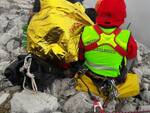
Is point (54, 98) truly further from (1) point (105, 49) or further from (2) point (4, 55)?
(2) point (4, 55)

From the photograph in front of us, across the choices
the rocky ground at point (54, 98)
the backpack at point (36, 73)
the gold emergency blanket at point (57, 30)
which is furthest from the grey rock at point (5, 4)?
the backpack at point (36, 73)

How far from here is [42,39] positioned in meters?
5.80

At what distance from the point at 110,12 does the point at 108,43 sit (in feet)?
1.08

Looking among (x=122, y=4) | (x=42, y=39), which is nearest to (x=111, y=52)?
(x=122, y=4)

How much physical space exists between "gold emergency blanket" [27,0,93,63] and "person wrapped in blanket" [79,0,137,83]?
0.25 m

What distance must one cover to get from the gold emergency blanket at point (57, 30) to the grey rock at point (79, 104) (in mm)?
473

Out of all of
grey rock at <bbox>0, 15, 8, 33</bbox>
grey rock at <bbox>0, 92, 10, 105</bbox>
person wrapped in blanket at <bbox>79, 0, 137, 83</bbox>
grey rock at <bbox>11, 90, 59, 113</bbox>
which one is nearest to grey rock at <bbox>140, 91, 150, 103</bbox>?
person wrapped in blanket at <bbox>79, 0, 137, 83</bbox>

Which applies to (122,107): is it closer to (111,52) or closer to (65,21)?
(111,52)

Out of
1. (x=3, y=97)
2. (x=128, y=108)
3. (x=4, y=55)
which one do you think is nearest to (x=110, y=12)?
(x=128, y=108)

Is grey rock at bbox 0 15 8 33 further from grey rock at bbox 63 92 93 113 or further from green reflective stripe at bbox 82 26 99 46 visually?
grey rock at bbox 63 92 93 113

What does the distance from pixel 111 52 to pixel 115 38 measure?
0.16 meters

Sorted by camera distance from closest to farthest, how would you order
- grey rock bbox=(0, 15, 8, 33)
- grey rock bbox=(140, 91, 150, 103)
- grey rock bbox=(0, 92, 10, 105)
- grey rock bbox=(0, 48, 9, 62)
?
1. grey rock bbox=(0, 92, 10, 105)
2. grey rock bbox=(140, 91, 150, 103)
3. grey rock bbox=(0, 48, 9, 62)
4. grey rock bbox=(0, 15, 8, 33)

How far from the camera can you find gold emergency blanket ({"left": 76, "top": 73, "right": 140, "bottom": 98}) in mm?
5492

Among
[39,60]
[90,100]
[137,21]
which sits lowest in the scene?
[137,21]
